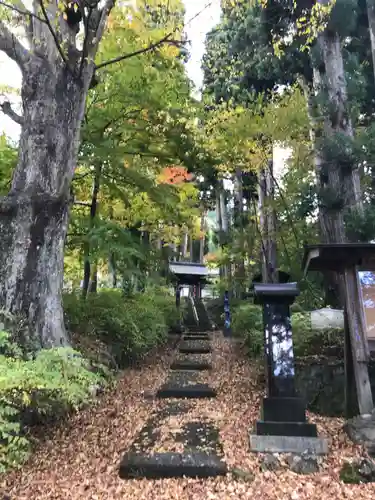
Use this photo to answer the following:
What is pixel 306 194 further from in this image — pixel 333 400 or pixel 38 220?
pixel 38 220

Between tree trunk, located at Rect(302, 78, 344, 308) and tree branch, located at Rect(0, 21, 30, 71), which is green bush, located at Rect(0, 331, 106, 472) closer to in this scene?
tree branch, located at Rect(0, 21, 30, 71)

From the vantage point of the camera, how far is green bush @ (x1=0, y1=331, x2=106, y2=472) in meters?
3.57

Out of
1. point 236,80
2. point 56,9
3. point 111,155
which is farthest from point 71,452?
point 236,80

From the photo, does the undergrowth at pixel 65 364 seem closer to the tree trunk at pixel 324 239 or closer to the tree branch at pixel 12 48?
the tree branch at pixel 12 48

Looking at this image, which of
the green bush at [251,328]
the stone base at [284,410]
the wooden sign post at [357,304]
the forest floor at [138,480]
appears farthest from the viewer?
the green bush at [251,328]

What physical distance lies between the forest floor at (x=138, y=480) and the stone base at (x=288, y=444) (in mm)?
130

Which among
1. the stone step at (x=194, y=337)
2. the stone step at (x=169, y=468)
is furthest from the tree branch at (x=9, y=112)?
the stone step at (x=194, y=337)

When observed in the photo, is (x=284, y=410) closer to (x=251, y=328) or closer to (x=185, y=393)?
(x=185, y=393)

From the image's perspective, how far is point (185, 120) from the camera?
8352mm

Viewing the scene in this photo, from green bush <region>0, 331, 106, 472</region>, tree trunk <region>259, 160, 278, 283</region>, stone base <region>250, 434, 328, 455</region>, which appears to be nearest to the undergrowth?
green bush <region>0, 331, 106, 472</region>

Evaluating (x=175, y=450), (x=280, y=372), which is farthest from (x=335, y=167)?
(x=175, y=450)

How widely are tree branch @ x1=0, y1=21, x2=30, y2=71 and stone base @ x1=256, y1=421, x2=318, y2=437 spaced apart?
649 cm

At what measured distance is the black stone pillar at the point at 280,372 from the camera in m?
4.62

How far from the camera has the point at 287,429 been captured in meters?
4.61
